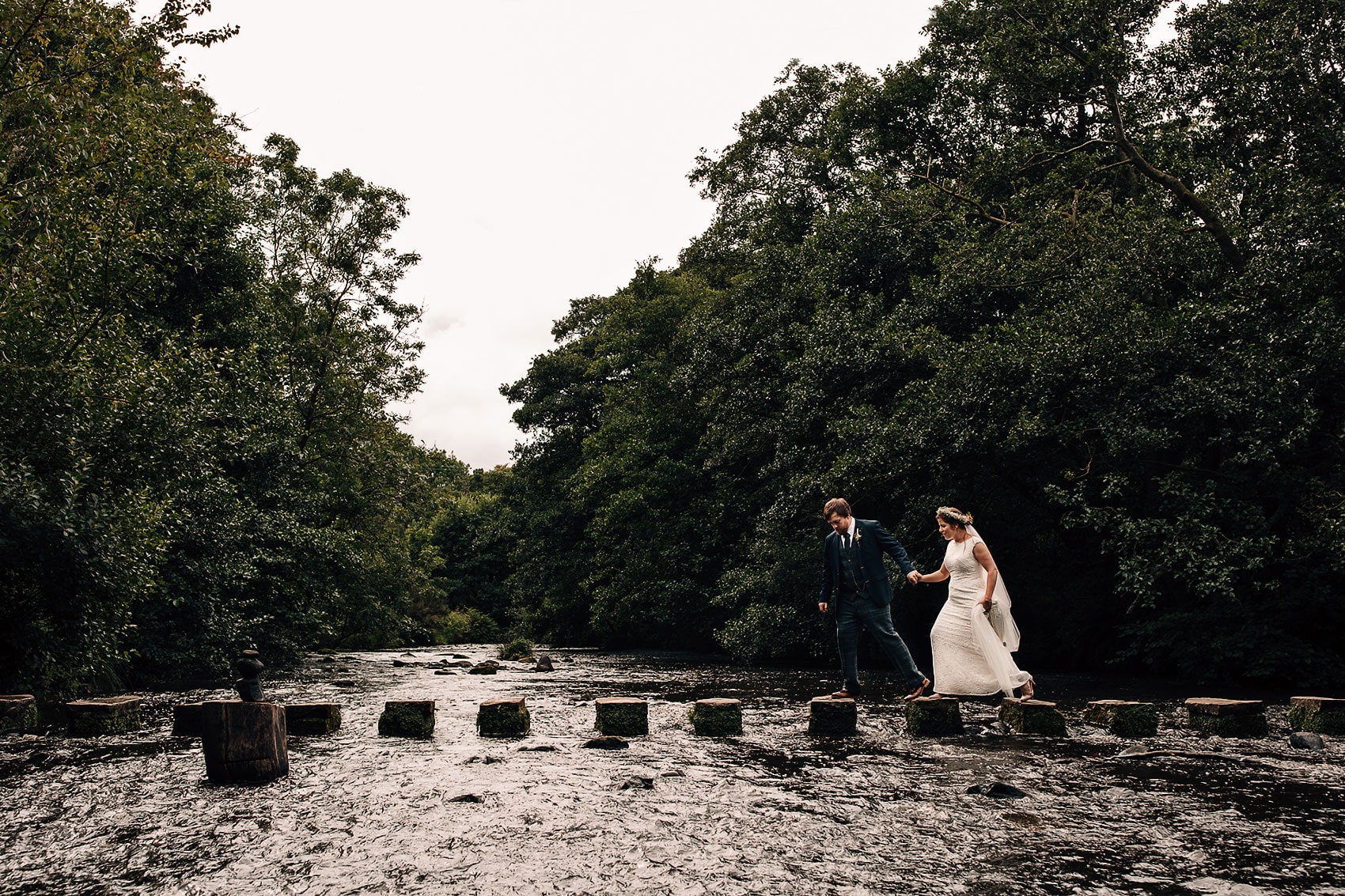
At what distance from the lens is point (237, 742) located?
6.51 meters

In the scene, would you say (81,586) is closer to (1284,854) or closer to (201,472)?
(201,472)

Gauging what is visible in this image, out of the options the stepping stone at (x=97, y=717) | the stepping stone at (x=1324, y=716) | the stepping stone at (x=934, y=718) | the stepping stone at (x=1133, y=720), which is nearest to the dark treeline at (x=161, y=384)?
the stepping stone at (x=97, y=717)

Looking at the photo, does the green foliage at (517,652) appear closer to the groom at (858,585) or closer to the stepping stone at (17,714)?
the stepping stone at (17,714)

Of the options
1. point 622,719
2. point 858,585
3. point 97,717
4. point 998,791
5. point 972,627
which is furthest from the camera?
point 858,585

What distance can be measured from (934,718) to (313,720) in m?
6.11

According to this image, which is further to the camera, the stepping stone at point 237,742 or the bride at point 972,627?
the bride at point 972,627

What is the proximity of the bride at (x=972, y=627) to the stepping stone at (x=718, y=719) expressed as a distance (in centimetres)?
244

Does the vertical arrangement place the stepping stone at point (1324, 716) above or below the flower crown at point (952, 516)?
below

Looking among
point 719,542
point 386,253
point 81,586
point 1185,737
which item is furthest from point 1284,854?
point 386,253

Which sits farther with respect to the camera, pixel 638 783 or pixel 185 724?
pixel 185 724

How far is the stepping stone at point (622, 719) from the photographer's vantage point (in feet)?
28.6

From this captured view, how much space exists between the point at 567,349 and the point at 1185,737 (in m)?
39.1

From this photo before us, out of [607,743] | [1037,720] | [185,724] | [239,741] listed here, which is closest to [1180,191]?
[1037,720]

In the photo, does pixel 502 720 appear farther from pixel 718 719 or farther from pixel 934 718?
pixel 934 718
